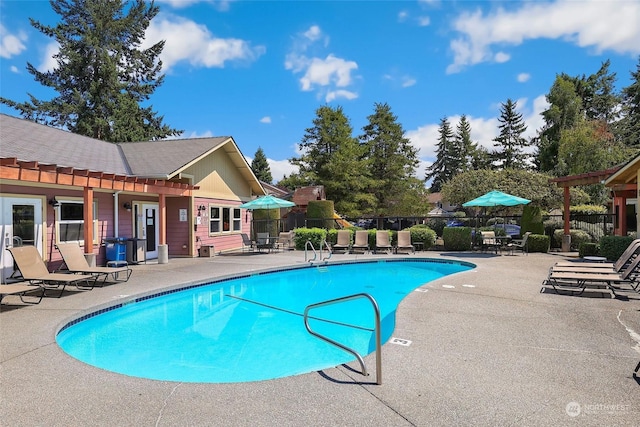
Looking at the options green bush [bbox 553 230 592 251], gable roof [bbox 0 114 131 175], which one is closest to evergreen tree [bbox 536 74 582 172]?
green bush [bbox 553 230 592 251]

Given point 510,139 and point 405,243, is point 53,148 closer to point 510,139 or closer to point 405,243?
point 405,243

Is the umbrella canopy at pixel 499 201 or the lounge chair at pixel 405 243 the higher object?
the umbrella canopy at pixel 499 201

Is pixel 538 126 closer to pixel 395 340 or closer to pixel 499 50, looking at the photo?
pixel 499 50

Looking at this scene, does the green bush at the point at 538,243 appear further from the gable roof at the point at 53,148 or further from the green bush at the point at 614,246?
the gable roof at the point at 53,148

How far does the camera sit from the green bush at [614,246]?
38.4 ft

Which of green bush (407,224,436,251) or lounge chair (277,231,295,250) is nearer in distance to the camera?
green bush (407,224,436,251)

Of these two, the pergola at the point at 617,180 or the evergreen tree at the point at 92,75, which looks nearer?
the pergola at the point at 617,180

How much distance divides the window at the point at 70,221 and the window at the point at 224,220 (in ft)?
19.1

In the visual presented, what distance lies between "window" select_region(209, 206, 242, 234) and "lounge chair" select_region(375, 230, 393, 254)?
713 cm

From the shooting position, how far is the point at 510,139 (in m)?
44.6

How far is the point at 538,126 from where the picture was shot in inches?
1465

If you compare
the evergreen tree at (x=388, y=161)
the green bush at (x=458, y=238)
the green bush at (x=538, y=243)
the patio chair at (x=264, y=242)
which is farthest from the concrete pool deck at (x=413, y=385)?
the evergreen tree at (x=388, y=161)

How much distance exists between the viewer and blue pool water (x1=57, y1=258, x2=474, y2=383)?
205 inches

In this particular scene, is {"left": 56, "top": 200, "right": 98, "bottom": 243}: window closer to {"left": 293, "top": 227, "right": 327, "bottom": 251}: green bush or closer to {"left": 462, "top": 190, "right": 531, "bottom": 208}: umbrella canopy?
{"left": 293, "top": 227, "right": 327, "bottom": 251}: green bush
